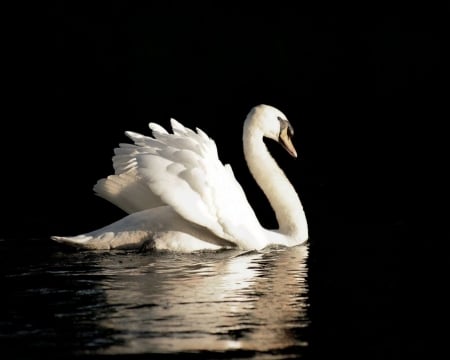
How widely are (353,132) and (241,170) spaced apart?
7.19 feet

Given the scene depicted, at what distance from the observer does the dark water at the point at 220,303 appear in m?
6.88

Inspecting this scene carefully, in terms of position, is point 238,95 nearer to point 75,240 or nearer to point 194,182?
point 194,182

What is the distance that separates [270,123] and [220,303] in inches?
157

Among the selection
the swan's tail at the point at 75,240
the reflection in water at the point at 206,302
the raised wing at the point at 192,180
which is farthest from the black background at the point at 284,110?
the swan's tail at the point at 75,240

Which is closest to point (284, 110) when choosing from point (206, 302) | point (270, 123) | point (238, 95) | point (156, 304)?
point (238, 95)

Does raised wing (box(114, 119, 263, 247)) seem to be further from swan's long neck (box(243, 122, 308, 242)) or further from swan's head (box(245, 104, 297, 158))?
swan's head (box(245, 104, 297, 158))

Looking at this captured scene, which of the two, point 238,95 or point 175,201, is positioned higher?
point 238,95

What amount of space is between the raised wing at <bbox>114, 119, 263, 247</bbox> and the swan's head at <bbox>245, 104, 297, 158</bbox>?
3.80 ft

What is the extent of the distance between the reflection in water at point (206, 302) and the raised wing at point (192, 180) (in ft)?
0.82

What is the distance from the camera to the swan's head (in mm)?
11859

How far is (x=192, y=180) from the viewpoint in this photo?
33.5ft

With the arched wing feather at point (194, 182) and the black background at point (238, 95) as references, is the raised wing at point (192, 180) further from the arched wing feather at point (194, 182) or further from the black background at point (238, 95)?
the black background at point (238, 95)

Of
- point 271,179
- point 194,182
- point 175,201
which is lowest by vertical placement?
point 175,201

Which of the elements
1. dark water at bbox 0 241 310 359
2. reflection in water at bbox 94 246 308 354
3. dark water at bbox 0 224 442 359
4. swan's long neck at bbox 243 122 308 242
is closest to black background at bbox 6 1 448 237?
swan's long neck at bbox 243 122 308 242
